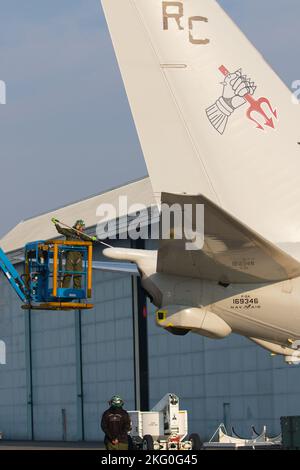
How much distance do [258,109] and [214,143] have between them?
1.09 metres

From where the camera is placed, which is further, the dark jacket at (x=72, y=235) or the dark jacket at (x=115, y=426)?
the dark jacket at (x=72, y=235)

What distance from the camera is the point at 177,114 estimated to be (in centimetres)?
1905

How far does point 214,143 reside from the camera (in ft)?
62.8

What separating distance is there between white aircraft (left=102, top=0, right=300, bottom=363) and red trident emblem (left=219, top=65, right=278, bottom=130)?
18 millimetres

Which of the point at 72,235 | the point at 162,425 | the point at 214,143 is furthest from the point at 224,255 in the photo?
the point at 162,425

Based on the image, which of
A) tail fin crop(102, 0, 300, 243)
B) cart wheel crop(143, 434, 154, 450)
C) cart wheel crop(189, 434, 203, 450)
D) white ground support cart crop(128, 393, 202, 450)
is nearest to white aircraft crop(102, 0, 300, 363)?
tail fin crop(102, 0, 300, 243)

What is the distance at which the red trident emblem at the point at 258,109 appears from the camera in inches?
762

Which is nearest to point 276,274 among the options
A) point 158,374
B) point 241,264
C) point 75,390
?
point 241,264

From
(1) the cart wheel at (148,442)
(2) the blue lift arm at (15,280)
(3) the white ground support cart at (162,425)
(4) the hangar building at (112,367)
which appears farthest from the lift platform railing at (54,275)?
(4) the hangar building at (112,367)

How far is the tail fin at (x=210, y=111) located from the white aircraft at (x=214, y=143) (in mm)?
18

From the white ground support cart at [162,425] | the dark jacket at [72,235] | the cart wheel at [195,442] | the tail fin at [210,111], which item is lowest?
the cart wheel at [195,442]

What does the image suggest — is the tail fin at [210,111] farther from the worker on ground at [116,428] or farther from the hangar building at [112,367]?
the hangar building at [112,367]

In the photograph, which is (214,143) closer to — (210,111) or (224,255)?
(210,111)

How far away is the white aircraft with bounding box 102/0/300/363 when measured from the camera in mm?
18688
